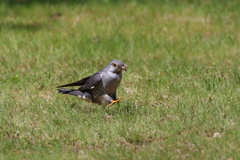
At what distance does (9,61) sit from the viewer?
925cm

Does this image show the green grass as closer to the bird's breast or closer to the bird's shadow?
the bird's shadow

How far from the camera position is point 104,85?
680 cm

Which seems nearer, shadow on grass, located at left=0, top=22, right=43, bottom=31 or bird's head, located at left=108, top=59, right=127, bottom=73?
bird's head, located at left=108, top=59, right=127, bottom=73

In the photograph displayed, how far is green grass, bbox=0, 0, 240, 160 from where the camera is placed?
5809 mm

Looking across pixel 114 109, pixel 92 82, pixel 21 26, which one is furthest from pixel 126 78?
pixel 21 26

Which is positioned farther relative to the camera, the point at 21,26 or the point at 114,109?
the point at 21,26

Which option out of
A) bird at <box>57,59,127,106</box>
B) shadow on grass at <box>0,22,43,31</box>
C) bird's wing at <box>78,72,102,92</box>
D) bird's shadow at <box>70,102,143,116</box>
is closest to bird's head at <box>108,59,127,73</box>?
bird at <box>57,59,127,106</box>

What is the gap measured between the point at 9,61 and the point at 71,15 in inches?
134

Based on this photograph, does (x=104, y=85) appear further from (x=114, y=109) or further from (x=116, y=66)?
(x=114, y=109)

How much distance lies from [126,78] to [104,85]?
1632mm

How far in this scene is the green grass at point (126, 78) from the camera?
5809mm

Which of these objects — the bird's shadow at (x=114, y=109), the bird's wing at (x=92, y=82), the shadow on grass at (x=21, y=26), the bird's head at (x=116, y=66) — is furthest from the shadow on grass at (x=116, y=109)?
the shadow on grass at (x=21, y=26)

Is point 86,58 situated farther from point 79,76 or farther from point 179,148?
point 179,148

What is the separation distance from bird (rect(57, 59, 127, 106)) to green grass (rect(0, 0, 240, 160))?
0.61 feet
